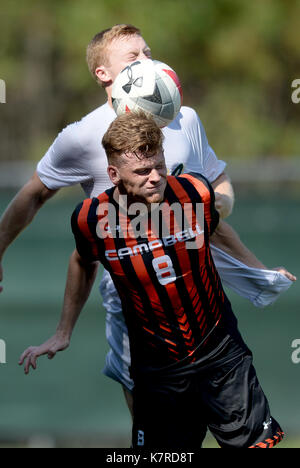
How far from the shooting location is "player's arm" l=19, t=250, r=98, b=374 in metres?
3.09

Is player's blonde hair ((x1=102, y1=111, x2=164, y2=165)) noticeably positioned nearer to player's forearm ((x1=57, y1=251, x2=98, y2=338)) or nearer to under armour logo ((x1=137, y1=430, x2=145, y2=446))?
player's forearm ((x1=57, y1=251, x2=98, y2=338))

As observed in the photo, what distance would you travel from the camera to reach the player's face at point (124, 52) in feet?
10.4

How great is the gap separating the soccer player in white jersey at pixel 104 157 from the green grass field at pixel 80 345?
2.25 meters

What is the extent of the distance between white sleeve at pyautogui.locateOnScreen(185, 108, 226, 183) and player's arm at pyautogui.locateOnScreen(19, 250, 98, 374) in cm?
60

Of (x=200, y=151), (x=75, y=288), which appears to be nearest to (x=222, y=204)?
(x=200, y=151)

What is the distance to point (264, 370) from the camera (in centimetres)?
646

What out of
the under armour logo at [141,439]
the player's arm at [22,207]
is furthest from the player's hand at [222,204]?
the under armour logo at [141,439]

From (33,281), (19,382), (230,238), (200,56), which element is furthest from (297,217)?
(200,56)

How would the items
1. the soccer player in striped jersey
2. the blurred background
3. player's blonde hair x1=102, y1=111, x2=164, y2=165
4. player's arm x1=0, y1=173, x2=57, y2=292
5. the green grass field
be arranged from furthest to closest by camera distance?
the blurred background, the green grass field, player's arm x1=0, y1=173, x2=57, y2=292, the soccer player in striped jersey, player's blonde hair x1=102, y1=111, x2=164, y2=165

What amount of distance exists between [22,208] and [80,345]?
3970 mm

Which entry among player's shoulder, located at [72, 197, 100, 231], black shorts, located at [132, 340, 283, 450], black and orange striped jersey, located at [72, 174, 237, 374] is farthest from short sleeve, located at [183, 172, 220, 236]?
black shorts, located at [132, 340, 283, 450]

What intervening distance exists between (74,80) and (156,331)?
18293 mm

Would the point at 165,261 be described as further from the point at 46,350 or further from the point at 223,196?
the point at 46,350

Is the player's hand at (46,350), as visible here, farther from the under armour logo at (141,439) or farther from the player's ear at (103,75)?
the player's ear at (103,75)
